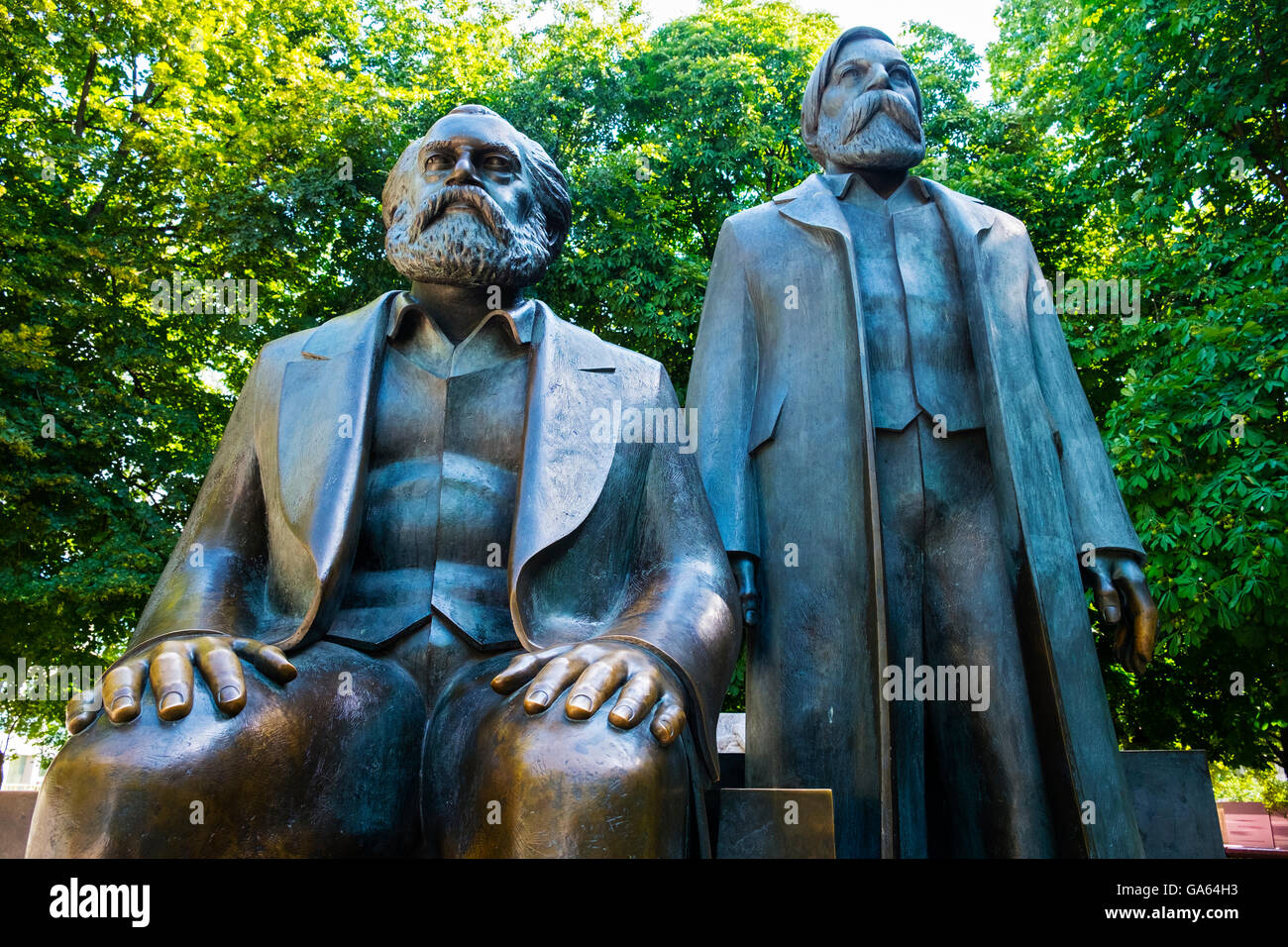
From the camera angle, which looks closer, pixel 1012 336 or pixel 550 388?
pixel 550 388

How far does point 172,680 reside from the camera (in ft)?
7.24

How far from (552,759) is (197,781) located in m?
0.68

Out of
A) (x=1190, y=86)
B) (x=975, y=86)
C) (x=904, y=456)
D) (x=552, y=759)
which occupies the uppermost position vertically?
(x=975, y=86)

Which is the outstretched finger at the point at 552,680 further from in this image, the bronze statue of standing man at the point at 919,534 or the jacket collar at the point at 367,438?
the bronze statue of standing man at the point at 919,534

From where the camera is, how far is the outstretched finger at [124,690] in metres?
2.14

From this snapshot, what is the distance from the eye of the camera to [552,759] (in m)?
2.07

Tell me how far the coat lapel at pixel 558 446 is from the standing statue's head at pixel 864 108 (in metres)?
1.57

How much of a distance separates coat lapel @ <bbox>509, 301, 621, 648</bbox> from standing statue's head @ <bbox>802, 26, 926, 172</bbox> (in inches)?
61.9

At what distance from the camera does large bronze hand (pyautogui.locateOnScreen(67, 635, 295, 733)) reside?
2158mm

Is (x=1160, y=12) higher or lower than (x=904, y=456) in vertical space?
higher

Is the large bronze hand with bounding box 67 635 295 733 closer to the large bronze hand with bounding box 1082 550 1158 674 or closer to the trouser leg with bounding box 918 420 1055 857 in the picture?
the trouser leg with bounding box 918 420 1055 857
